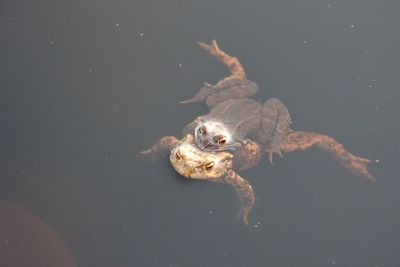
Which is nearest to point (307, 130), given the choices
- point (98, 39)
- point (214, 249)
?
point (214, 249)

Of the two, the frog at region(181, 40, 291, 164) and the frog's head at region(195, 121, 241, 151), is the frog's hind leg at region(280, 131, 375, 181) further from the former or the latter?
the frog's head at region(195, 121, 241, 151)

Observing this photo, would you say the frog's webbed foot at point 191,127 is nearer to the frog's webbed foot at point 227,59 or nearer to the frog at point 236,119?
the frog at point 236,119

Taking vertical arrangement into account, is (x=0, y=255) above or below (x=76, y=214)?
below

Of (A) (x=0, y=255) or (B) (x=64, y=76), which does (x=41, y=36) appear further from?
(A) (x=0, y=255)

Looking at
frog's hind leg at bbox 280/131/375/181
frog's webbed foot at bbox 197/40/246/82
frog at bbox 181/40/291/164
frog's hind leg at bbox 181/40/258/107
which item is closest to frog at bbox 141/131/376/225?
frog's hind leg at bbox 280/131/375/181

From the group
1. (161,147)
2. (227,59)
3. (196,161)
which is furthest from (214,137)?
(227,59)

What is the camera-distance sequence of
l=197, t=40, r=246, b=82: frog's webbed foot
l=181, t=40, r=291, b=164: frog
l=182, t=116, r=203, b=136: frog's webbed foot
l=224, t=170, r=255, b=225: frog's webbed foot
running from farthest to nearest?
l=197, t=40, r=246, b=82: frog's webbed foot → l=182, t=116, r=203, b=136: frog's webbed foot → l=181, t=40, r=291, b=164: frog → l=224, t=170, r=255, b=225: frog's webbed foot
